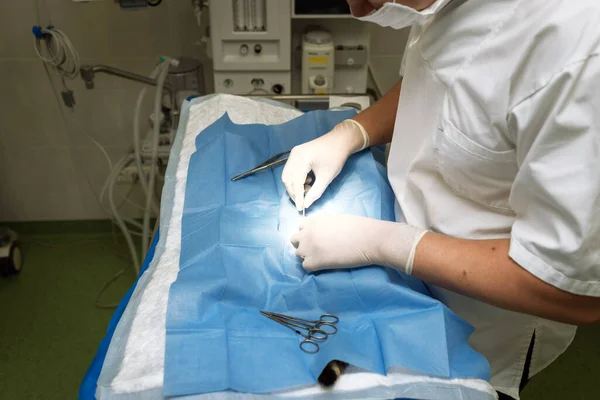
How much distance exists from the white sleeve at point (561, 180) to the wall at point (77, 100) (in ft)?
5.42

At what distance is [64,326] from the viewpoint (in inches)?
88.7

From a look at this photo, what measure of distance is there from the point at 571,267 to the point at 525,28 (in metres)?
0.34

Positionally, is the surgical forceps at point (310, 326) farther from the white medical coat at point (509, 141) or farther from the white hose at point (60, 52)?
the white hose at point (60, 52)

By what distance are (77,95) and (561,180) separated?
6.62 feet

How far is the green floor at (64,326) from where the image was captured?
206cm

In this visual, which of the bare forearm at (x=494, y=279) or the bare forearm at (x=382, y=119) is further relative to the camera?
the bare forearm at (x=382, y=119)

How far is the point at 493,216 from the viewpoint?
2.95ft

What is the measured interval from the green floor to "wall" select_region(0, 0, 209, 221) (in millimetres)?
193

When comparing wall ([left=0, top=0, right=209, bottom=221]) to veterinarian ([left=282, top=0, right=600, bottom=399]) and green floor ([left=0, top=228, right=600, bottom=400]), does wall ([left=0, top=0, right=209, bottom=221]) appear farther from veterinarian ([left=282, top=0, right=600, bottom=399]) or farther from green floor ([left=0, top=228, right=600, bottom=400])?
veterinarian ([left=282, top=0, right=600, bottom=399])

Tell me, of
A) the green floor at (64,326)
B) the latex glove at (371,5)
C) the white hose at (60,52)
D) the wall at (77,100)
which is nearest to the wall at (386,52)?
the wall at (77,100)

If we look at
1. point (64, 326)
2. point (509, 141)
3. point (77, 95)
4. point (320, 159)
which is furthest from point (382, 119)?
point (64, 326)

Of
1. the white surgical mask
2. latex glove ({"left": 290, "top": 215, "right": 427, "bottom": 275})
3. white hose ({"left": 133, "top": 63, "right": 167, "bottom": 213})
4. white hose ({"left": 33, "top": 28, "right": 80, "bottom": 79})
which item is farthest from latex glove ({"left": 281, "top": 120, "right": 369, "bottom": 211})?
white hose ({"left": 33, "top": 28, "right": 80, "bottom": 79})

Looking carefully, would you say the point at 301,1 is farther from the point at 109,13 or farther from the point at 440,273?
the point at 440,273

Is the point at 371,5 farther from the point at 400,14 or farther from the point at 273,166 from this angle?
the point at 273,166
